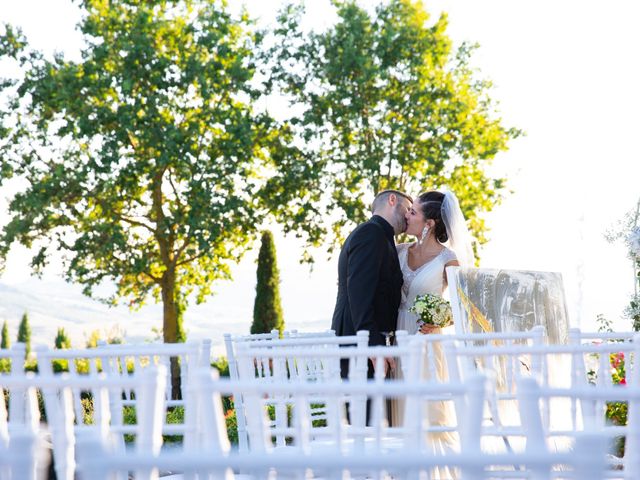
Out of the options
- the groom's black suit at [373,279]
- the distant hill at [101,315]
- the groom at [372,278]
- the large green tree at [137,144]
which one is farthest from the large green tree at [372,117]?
the groom's black suit at [373,279]

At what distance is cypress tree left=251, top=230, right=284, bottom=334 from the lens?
783 inches

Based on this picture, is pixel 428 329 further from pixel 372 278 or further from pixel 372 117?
pixel 372 117

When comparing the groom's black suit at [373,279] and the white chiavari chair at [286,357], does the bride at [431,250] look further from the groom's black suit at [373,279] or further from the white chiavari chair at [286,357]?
the white chiavari chair at [286,357]

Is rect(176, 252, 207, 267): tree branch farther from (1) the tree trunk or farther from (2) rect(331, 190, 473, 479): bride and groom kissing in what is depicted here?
(2) rect(331, 190, 473, 479): bride and groom kissing

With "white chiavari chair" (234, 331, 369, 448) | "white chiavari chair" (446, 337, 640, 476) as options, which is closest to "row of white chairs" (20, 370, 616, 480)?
"white chiavari chair" (446, 337, 640, 476)

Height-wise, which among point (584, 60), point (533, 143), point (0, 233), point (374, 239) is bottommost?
point (374, 239)

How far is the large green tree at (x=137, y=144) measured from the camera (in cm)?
1814

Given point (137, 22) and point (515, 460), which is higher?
point (137, 22)

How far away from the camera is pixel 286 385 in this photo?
1.91 metres

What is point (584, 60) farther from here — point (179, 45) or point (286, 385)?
point (286, 385)

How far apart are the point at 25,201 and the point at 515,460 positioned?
59.3 feet

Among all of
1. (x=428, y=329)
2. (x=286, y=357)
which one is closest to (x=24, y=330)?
(x=428, y=329)

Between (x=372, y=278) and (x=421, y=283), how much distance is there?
528 millimetres

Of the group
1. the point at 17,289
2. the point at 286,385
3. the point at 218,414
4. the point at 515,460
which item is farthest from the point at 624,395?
the point at 17,289
